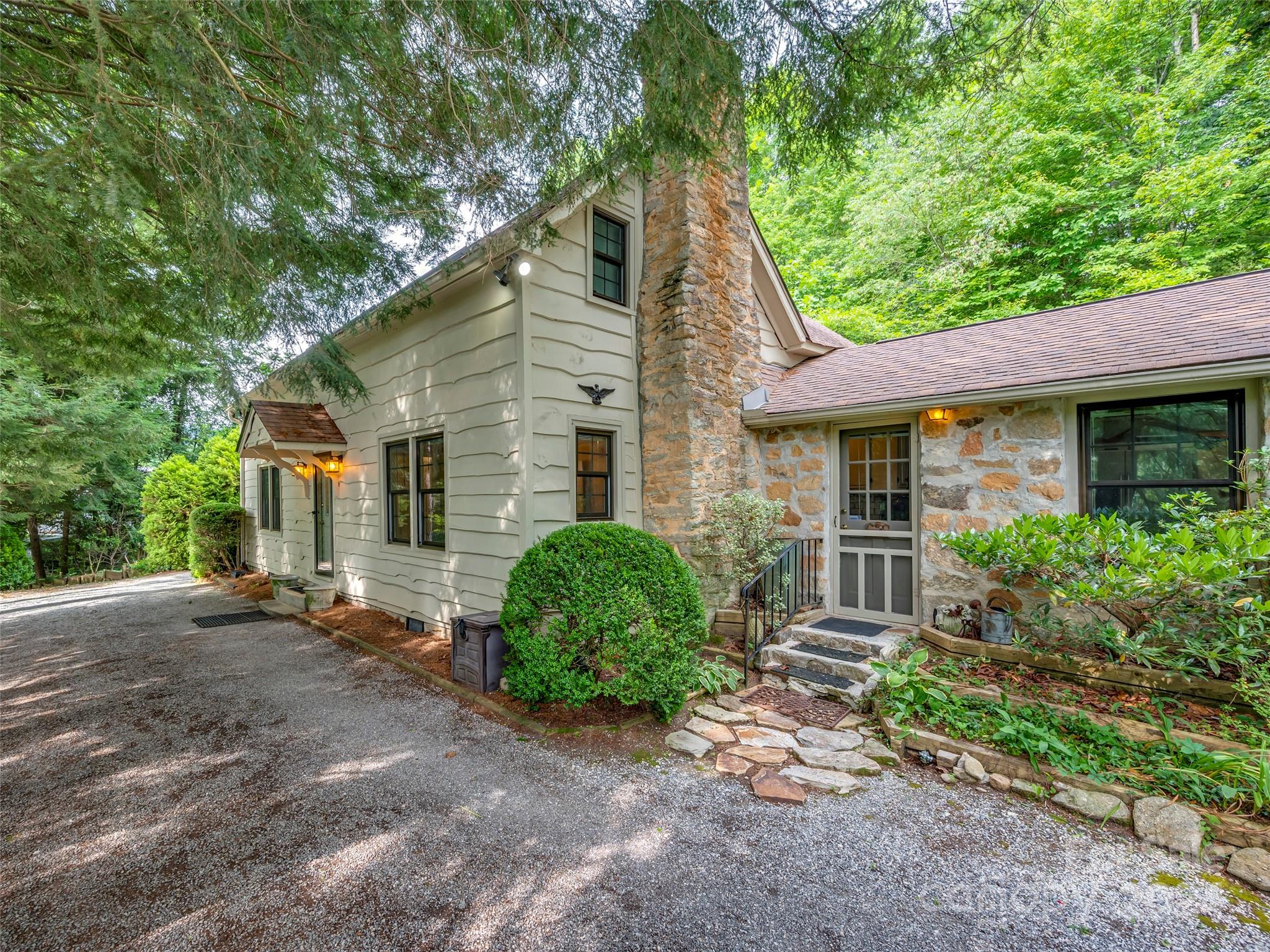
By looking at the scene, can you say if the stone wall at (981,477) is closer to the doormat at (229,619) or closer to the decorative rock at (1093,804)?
the decorative rock at (1093,804)

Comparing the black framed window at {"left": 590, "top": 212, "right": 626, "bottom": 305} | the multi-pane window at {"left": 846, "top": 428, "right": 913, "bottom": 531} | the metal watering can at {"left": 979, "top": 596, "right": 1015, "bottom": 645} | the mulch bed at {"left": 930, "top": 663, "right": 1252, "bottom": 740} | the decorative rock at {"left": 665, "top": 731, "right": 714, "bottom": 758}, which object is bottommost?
the decorative rock at {"left": 665, "top": 731, "right": 714, "bottom": 758}

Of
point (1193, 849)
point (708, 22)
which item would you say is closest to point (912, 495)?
point (1193, 849)

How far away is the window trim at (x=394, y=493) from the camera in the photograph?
665cm

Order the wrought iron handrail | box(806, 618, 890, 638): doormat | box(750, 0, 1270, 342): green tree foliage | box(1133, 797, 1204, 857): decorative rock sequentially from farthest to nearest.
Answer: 1. box(750, 0, 1270, 342): green tree foliage
2. the wrought iron handrail
3. box(806, 618, 890, 638): doormat
4. box(1133, 797, 1204, 857): decorative rock

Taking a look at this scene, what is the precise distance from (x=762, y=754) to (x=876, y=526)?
301 cm

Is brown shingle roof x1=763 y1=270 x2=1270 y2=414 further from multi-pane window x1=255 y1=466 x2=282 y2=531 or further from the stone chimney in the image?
multi-pane window x1=255 y1=466 x2=282 y2=531

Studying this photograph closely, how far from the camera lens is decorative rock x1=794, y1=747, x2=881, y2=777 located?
346 centimetres

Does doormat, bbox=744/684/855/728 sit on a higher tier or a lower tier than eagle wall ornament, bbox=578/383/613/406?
lower

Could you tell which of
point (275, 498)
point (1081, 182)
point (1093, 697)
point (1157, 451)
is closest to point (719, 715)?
point (1093, 697)

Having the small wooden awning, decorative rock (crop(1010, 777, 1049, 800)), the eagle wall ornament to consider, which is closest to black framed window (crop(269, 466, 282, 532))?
the small wooden awning

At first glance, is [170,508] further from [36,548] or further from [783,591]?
[783,591]

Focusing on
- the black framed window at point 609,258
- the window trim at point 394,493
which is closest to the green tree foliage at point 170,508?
the window trim at point 394,493

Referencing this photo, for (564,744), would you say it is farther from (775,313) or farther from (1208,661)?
(775,313)

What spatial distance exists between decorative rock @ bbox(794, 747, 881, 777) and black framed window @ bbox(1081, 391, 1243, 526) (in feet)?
9.94
